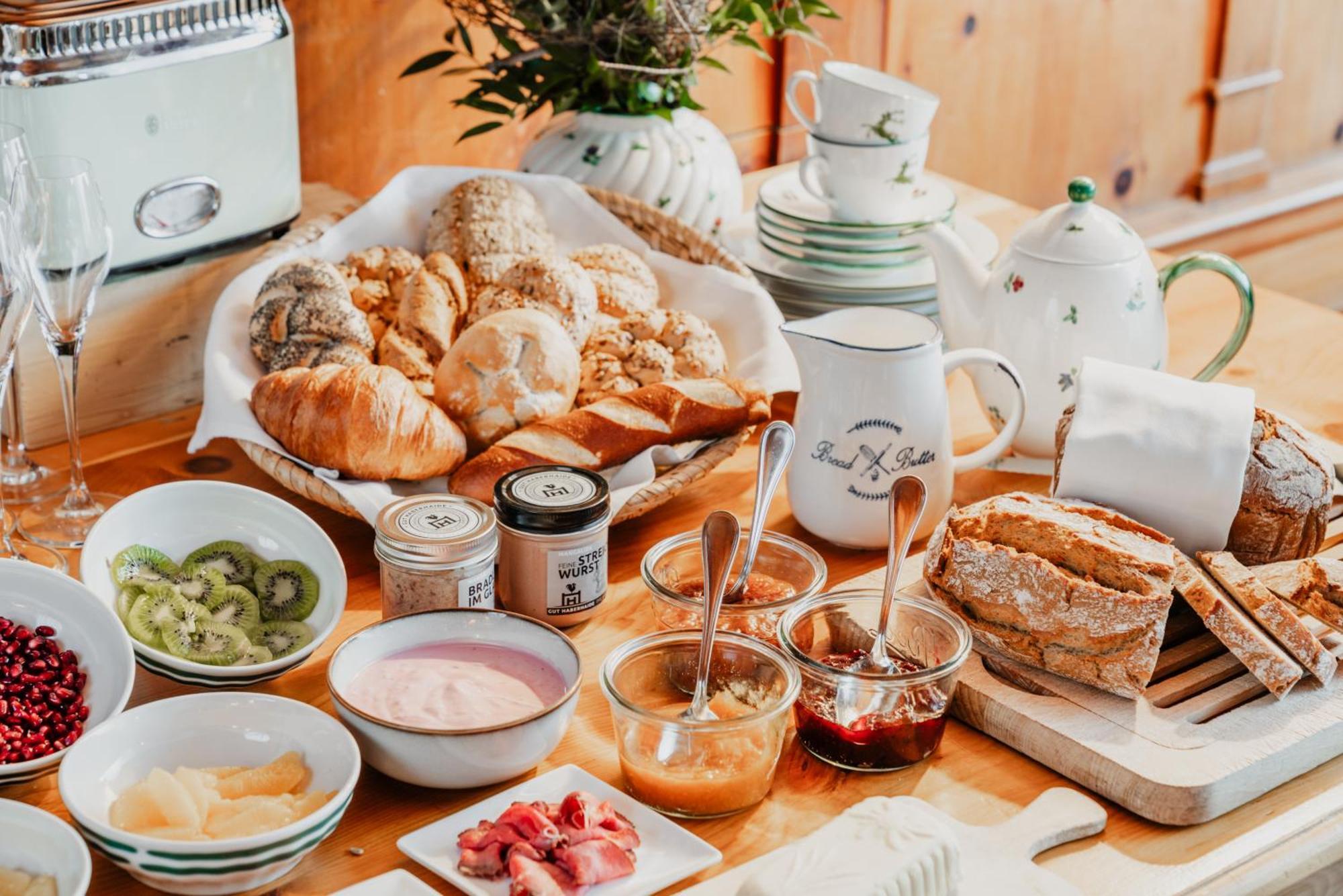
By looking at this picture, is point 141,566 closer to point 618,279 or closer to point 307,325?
point 307,325

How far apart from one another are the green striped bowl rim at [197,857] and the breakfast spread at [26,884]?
3 centimetres

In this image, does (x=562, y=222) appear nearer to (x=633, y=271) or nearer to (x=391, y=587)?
(x=633, y=271)

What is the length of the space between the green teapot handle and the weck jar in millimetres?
600

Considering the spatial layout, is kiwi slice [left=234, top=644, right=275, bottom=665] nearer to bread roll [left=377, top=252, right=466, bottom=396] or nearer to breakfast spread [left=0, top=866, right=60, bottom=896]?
breakfast spread [left=0, top=866, right=60, bottom=896]

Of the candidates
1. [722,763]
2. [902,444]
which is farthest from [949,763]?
[902,444]

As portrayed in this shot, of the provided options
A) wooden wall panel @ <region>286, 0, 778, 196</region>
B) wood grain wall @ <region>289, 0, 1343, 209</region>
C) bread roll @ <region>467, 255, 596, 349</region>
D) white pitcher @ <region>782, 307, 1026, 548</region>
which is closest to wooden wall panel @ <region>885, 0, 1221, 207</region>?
wood grain wall @ <region>289, 0, 1343, 209</region>

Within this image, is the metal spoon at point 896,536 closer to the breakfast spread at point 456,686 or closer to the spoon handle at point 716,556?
the spoon handle at point 716,556

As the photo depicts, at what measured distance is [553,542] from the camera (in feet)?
3.53

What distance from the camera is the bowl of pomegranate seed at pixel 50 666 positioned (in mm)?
889

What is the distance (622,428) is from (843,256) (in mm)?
482

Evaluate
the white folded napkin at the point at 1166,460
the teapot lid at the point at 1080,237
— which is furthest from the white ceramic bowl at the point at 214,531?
the teapot lid at the point at 1080,237

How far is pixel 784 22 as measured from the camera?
1694mm

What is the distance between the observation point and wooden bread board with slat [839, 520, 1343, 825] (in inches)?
36.2

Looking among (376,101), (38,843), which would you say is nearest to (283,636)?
(38,843)
